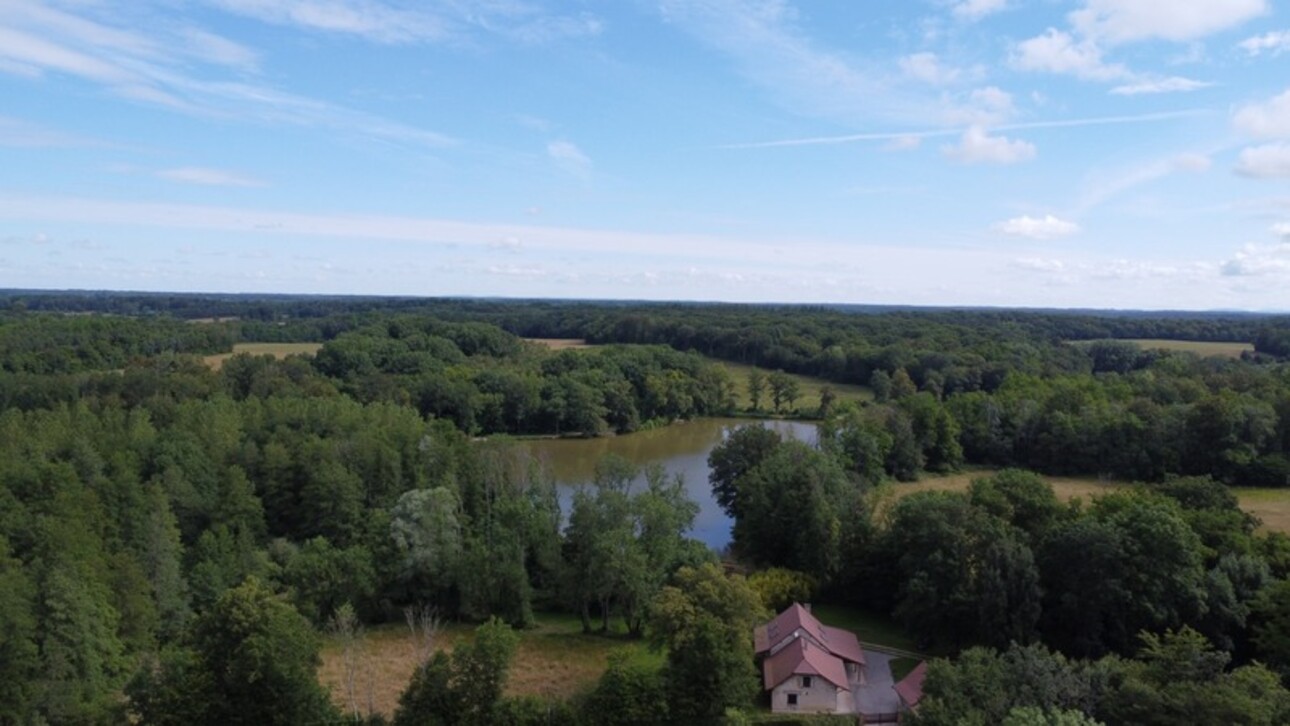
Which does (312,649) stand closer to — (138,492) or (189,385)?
(138,492)

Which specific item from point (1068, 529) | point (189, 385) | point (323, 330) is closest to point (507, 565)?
point (1068, 529)

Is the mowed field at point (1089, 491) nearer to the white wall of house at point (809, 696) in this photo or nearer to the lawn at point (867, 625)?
the lawn at point (867, 625)

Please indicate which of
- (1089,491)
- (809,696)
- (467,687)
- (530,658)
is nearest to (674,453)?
(1089,491)

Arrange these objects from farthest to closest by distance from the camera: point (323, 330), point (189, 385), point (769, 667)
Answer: point (323, 330), point (189, 385), point (769, 667)

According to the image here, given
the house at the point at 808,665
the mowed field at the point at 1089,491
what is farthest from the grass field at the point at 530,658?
the mowed field at the point at 1089,491

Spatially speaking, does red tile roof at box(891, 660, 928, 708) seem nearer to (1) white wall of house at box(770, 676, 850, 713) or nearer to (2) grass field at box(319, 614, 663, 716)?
(1) white wall of house at box(770, 676, 850, 713)
